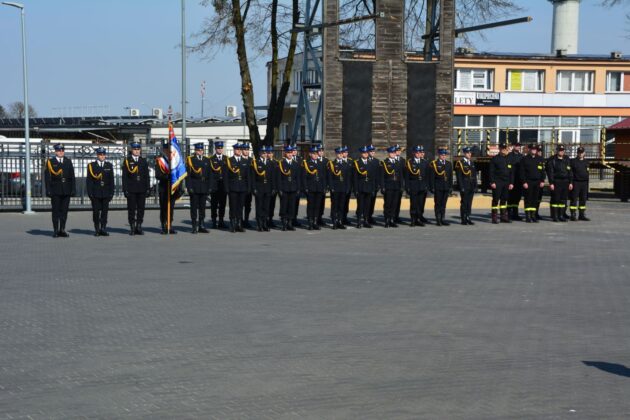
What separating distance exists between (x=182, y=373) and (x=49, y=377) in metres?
1.03

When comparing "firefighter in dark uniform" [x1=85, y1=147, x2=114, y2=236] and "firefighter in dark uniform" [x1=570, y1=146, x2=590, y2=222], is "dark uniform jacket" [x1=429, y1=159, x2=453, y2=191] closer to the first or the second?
"firefighter in dark uniform" [x1=570, y1=146, x2=590, y2=222]

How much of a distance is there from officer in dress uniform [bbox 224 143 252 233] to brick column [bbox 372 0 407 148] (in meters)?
8.35

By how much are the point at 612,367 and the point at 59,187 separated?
12939mm

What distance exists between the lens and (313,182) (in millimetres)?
19781

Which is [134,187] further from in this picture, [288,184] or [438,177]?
[438,177]

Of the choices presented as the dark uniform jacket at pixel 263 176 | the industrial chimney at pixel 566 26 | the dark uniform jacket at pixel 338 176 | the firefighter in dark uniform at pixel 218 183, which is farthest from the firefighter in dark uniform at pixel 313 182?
the industrial chimney at pixel 566 26

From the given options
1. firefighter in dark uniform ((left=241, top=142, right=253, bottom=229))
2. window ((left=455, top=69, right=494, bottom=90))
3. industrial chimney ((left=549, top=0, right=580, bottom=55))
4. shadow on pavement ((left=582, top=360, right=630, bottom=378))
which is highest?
industrial chimney ((left=549, top=0, right=580, bottom=55))

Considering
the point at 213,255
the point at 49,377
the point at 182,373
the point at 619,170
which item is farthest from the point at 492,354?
the point at 619,170

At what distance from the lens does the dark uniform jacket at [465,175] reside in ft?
68.8

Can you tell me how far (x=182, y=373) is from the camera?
23.7ft

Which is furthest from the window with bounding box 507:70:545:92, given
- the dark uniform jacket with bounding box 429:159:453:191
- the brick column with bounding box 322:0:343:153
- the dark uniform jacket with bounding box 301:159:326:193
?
the dark uniform jacket with bounding box 301:159:326:193

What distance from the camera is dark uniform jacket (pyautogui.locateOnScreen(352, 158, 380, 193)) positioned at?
794 inches

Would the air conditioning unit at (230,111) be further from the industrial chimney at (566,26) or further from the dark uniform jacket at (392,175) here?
the dark uniform jacket at (392,175)

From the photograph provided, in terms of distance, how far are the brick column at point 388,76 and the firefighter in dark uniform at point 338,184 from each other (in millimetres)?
6860
